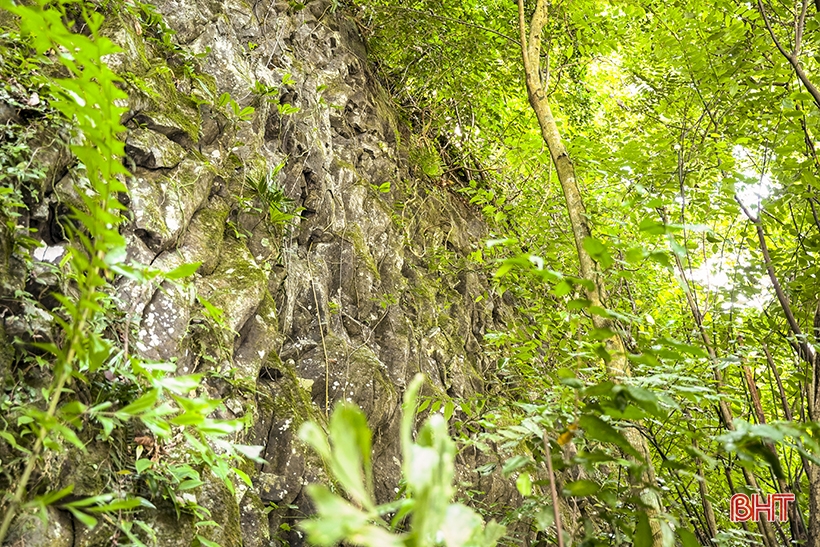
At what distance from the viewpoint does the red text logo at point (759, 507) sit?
199cm

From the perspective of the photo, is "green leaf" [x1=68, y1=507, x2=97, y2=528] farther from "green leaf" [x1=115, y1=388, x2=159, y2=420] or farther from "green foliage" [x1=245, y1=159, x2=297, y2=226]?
"green foliage" [x1=245, y1=159, x2=297, y2=226]

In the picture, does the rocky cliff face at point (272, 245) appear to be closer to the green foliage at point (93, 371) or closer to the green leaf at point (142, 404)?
the green foliage at point (93, 371)

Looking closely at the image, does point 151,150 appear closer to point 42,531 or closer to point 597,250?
point 42,531

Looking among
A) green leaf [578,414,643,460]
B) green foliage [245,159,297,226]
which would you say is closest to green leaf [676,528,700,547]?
green leaf [578,414,643,460]

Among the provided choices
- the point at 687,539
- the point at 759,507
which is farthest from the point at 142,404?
the point at 759,507

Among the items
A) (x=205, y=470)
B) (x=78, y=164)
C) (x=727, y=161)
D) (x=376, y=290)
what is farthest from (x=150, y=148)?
(x=727, y=161)

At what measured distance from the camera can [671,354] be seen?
98cm

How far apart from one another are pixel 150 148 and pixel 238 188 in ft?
2.31

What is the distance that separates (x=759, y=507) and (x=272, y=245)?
2.98 metres

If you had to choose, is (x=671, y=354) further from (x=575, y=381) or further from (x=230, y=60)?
(x=230, y=60)

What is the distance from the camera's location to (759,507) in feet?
6.58

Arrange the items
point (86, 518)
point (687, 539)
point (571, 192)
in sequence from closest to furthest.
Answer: point (86, 518) → point (687, 539) → point (571, 192)

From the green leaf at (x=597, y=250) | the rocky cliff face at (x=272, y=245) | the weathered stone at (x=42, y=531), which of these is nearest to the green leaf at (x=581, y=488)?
the green leaf at (x=597, y=250)

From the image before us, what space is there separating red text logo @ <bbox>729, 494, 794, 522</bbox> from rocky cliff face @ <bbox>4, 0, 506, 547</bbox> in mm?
2017
